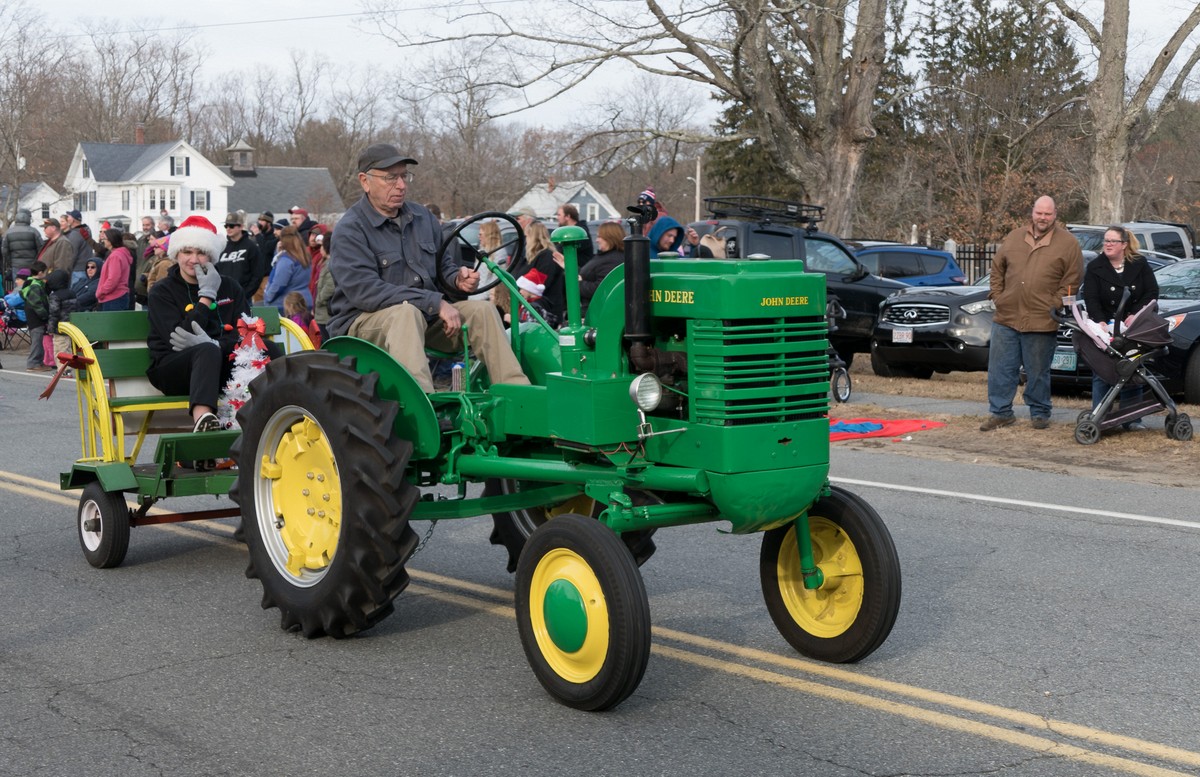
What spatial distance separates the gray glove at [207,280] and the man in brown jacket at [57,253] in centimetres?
1521

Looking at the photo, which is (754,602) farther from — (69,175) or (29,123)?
(69,175)

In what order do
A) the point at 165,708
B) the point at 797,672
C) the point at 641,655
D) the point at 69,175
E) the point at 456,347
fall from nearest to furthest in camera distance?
the point at 641,655, the point at 165,708, the point at 797,672, the point at 456,347, the point at 69,175

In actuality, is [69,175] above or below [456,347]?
above

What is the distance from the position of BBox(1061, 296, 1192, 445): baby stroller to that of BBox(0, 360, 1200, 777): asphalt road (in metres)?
3.76

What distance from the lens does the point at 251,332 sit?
8.42 metres

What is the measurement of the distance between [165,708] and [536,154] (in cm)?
7758

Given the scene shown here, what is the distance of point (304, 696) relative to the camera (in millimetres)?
5520

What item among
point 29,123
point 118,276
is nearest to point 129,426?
point 118,276

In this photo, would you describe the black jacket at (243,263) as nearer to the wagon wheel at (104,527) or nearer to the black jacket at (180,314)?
the black jacket at (180,314)

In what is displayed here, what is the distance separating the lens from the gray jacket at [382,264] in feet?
21.6

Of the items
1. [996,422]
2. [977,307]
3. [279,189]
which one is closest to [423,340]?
[996,422]

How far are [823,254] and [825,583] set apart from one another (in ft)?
46.1

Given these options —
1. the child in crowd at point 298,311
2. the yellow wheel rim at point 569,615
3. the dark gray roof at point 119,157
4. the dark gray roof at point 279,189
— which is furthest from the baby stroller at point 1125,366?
the dark gray roof at point 119,157

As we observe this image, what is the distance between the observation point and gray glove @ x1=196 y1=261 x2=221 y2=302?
8.54 meters
